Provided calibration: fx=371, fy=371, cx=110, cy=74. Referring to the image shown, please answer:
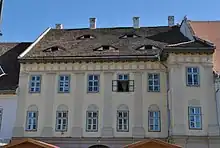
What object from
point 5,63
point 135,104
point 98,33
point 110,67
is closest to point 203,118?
point 135,104

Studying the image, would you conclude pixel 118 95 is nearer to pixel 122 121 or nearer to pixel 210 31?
pixel 122 121

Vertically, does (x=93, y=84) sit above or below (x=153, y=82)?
below

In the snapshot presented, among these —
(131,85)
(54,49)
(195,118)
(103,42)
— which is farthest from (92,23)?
(195,118)

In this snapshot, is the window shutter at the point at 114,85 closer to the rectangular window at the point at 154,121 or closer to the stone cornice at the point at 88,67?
the stone cornice at the point at 88,67

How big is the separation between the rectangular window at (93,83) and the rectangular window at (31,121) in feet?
13.9

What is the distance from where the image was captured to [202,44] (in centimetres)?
2531

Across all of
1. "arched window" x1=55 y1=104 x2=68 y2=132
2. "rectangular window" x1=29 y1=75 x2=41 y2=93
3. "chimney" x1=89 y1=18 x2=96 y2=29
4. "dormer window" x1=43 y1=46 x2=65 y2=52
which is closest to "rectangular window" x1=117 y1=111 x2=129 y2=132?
"arched window" x1=55 y1=104 x2=68 y2=132

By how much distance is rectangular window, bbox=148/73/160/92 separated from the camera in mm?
26281

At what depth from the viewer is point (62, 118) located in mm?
26172

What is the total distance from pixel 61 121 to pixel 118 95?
14.5 feet

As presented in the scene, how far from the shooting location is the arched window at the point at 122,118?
1006 inches

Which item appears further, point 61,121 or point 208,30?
point 208,30

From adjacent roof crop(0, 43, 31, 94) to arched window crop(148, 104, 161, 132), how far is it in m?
9.94

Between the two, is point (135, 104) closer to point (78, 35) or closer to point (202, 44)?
point (202, 44)
